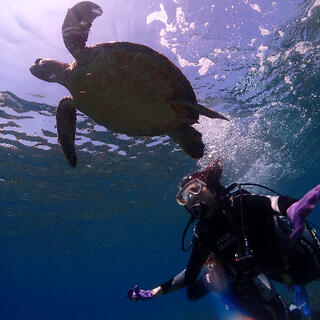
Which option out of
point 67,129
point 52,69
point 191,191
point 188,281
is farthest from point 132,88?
point 188,281

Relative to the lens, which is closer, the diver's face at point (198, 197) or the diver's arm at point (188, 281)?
the diver's face at point (198, 197)

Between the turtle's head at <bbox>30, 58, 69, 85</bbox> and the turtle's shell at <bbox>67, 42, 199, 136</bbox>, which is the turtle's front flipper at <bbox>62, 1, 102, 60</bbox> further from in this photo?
the turtle's head at <bbox>30, 58, 69, 85</bbox>

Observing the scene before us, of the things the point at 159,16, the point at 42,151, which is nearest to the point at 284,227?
the point at 159,16

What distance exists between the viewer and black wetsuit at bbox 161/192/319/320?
395cm

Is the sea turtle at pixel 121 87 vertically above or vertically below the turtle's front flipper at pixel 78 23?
below

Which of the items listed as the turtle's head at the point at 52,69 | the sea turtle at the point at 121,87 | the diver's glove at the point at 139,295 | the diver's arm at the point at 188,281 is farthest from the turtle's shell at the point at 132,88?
the diver's glove at the point at 139,295

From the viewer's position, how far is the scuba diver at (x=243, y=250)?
13.0 feet

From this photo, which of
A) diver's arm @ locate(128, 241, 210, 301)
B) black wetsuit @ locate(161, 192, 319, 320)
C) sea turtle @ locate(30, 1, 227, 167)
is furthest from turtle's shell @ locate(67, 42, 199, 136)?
diver's arm @ locate(128, 241, 210, 301)

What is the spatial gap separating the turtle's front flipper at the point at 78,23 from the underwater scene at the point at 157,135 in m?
2.36

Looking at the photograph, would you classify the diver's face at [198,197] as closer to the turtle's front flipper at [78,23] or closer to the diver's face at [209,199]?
the diver's face at [209,199]

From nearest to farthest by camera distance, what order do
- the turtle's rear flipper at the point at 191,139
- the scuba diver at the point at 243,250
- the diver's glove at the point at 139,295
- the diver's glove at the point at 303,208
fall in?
the diver's glove at the point at 303,208
the scuba diver at the point at 243,250
the diver's glove at the point at 139,295
the turtle's rear flipper at the point at 191,139

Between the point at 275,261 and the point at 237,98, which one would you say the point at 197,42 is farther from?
the point at 275,261

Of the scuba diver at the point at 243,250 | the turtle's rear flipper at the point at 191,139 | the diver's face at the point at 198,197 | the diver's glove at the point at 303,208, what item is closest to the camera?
the diver's glove at the point at 303,208

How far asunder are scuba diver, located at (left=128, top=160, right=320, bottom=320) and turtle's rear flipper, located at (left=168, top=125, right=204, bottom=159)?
419 millimetres
